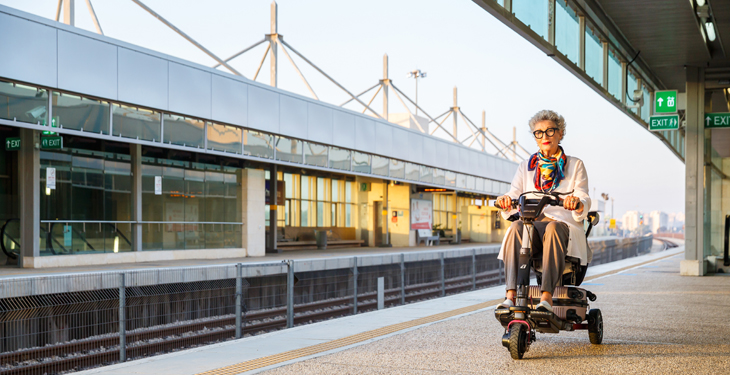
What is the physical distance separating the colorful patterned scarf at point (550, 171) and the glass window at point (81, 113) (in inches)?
501

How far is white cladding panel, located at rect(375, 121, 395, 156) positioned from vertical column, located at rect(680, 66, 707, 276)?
16021 mm

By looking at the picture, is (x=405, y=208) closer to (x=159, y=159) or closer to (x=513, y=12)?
(x=159, y=159)

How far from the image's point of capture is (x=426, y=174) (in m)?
35.1

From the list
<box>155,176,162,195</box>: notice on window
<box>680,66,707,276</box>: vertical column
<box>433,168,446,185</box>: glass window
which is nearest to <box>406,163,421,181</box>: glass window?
<box>433,168,446,185</box>: glass window

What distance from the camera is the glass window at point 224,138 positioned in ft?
66.6

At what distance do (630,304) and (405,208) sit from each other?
26268mm

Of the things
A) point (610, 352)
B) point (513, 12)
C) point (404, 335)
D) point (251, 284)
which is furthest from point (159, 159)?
point (610, 352)

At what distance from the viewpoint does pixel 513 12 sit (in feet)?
30.1

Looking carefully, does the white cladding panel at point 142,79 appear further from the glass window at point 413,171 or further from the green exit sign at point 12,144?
the glass window at point 413,171

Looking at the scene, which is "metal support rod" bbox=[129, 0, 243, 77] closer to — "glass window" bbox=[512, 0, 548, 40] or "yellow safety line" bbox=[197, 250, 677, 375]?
"glass window" bbox=[512, 0, 548, 40]

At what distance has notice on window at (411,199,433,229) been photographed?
3572cm

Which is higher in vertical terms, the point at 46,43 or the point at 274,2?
the point at 274,2

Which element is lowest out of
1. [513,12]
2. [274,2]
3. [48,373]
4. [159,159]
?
[48,373]

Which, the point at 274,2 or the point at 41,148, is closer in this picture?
the point at 41,148
